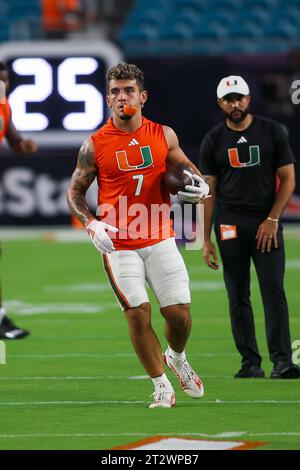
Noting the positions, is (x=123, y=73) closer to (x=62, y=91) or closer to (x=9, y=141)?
(x=9, y=141)

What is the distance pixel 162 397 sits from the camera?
8.24m

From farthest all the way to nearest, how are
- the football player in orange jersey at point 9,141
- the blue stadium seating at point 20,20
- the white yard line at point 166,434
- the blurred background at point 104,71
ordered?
1. the blue stadium seating at point 20,20
2. the blurred background at point 104,71
3. the football player in orange jersey at point 9,141
4. the white yard line at point 166,434

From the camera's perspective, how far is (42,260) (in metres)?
18.4

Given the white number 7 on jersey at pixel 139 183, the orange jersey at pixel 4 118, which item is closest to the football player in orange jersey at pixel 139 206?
the white number 7 on jersey at pixel 139 183

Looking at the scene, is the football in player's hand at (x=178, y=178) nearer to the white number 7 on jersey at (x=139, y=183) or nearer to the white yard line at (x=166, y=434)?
the white number 7 on jersey at (x=139, y=183)

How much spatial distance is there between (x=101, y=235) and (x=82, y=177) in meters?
0.54

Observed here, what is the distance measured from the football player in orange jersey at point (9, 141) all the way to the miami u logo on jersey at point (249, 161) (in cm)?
268

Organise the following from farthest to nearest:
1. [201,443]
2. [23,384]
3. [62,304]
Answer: [62,304] → [23,384] → [201,443]

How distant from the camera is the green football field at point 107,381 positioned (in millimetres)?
7398

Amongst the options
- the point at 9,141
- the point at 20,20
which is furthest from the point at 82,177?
the point at 20,20

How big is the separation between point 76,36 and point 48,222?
2931mm

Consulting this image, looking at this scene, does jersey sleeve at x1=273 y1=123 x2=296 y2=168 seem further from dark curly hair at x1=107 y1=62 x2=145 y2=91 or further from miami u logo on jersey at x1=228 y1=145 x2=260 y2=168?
dark curly hair at x1=107 y1=62 x2=145 y2=91

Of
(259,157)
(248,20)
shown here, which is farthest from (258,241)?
(248,20)

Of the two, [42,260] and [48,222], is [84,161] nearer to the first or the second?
[42,260]
